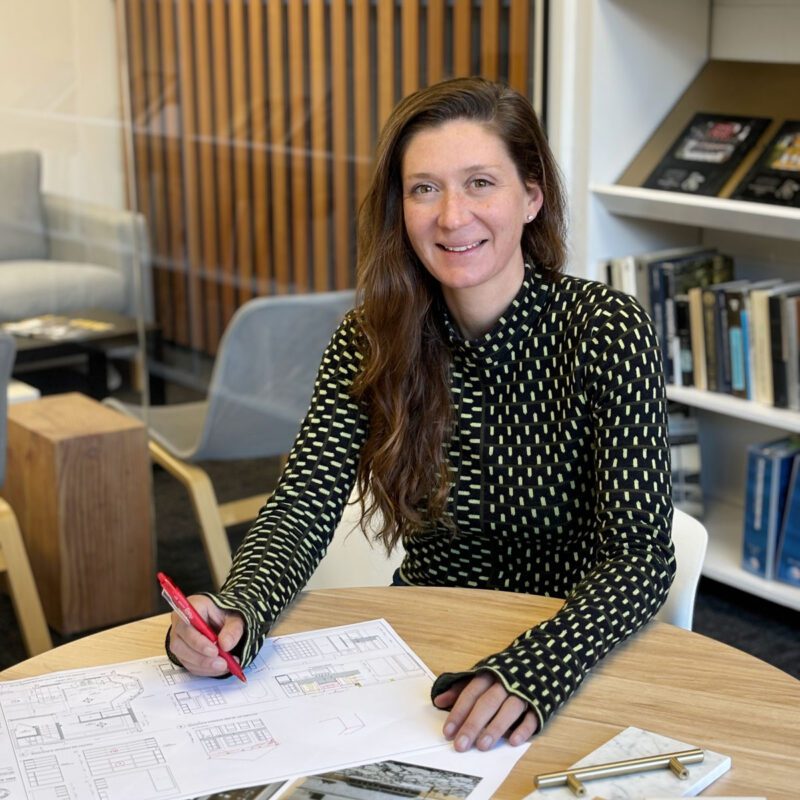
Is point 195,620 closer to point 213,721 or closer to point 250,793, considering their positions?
point 213,721

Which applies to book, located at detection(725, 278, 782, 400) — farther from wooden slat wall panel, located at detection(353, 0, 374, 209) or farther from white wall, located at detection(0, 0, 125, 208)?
white wall, located at detection(0, 0, 125, 208)

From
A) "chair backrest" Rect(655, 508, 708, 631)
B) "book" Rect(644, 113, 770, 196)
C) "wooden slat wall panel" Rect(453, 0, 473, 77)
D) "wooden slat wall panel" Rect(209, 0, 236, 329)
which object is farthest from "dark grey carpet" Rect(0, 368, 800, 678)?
"chair backrest" Rect(655, 508, 708, 631)

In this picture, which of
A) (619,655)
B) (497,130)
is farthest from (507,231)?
(619,655)

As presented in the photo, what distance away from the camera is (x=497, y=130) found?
172 cm

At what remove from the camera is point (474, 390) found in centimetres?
180

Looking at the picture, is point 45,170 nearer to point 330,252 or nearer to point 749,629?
point 330,252

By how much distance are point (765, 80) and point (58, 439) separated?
78.2 inches

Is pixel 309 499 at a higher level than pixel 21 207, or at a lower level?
lower

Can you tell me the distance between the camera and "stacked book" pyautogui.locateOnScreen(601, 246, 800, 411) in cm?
294

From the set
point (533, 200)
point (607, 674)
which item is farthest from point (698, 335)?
point (607, 674)

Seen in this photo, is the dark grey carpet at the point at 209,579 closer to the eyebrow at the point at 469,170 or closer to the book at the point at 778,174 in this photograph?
the book at the point at 778,174

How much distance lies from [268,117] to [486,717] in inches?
85.7

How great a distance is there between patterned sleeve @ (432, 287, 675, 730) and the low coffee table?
1.60m

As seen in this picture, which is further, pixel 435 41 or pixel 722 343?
pixel 435 41
